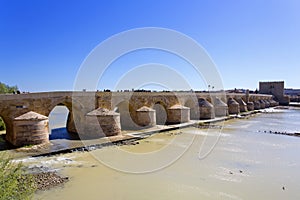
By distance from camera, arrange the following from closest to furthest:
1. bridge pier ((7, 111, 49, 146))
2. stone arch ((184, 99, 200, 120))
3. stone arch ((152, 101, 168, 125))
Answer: bridge pier ((7, 111, 49, 146)) → stone arch ((152, 101, 168, 125)) → stone arch ((184, 99, 200, 120))

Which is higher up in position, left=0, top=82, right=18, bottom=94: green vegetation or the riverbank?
left=0, top=82, right=18, bottom=94: green vegetation

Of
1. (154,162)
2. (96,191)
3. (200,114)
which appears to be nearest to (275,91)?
(200,114)

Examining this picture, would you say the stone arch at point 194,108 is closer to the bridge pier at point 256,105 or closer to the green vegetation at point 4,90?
the green vegetation at point 4,90

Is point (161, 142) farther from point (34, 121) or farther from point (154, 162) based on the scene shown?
point (34, 121)

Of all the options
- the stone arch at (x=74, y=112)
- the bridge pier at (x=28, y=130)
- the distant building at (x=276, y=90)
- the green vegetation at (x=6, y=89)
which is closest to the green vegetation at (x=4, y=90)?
the green vegetation at (x=6, y=89)

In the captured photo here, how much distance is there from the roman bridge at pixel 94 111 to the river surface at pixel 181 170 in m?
2.18

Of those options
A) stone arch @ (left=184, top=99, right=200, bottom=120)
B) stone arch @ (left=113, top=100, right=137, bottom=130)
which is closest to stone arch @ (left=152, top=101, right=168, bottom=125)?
stone arch @ (left=113, top=100, right=137, bottom=130)

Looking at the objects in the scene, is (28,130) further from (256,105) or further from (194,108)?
(256,105)

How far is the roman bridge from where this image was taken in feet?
35.9

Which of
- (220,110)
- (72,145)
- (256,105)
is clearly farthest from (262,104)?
(72,145)

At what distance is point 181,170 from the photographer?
27.5ft

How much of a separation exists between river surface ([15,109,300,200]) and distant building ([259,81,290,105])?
130 ft

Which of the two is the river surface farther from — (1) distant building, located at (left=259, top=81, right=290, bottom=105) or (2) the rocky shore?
(1) distant building, located at (left=259, top=81, right=290, bottom=105)

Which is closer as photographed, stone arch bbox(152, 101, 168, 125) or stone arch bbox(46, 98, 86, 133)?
stone arch bbox(46, 98, 86, 133)
